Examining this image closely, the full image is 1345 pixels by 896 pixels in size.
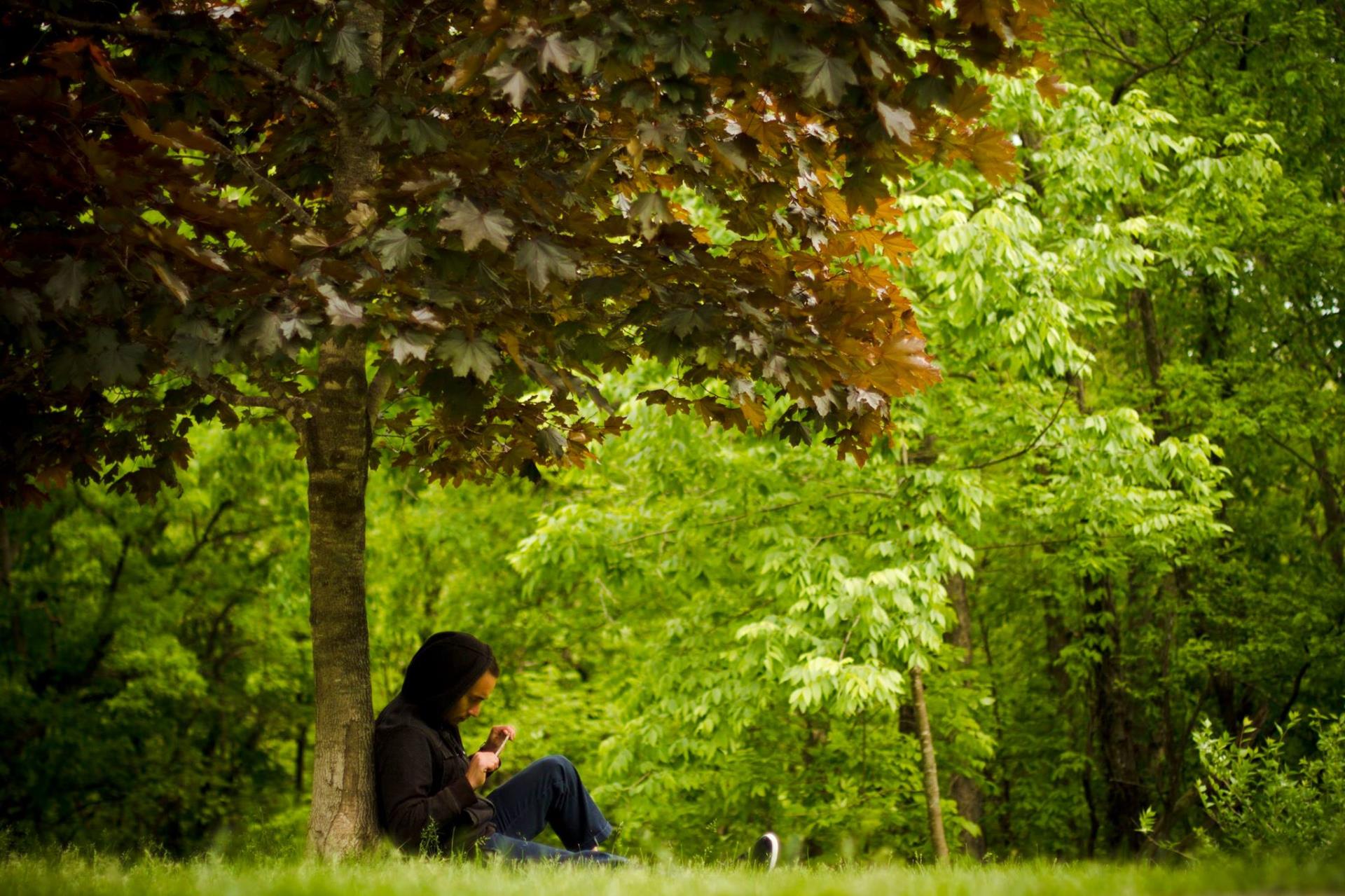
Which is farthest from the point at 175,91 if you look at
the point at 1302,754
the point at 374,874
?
the point at 1302,754

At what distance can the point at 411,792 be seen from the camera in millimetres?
4996

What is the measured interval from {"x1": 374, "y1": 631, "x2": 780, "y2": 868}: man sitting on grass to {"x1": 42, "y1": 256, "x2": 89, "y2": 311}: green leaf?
7.96 feet

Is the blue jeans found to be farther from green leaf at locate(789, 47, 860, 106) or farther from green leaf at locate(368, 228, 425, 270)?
green leaf at locate(789, 47, 860, 106)

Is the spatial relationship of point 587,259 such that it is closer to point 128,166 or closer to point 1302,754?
point 128,166

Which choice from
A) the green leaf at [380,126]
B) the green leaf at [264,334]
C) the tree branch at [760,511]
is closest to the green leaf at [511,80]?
the green leaf at [380,126]

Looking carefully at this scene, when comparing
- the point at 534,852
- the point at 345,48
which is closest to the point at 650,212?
the point at 345,48

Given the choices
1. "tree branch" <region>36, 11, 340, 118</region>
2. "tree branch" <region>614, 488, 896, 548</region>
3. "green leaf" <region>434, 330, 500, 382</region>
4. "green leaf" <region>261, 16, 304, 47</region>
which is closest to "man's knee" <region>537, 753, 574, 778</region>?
"green leaf" <region>434, 330, 500, 382</region>

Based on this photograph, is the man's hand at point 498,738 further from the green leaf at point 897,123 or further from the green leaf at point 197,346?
the green leaf at point 897,123

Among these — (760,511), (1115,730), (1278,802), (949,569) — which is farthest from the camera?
(1115,730)

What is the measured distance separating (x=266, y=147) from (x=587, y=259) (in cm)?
206

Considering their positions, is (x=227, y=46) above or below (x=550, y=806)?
above

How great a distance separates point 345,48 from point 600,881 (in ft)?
10.0

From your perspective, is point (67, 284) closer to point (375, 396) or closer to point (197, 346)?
point (197, 346)

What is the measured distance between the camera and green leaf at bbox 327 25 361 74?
3.98 metres
